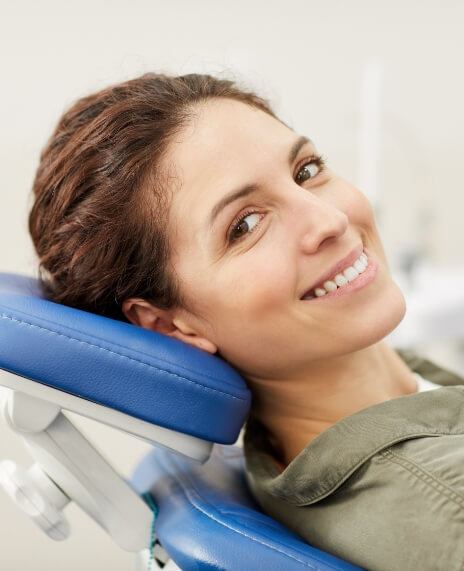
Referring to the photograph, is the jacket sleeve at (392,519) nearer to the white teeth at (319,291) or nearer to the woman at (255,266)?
the woman at (255,266)

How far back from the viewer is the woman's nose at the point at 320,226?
961 mm

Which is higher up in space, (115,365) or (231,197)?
(231,197)

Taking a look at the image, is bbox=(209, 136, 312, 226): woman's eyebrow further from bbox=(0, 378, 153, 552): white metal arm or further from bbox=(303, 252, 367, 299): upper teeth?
bbox=(0, 378, 153, 552): white metal arm

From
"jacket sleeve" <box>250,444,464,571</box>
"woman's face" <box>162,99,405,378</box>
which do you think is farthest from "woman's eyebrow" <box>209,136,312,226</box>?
"jacket sleeve" <box>250,444,464,571</box>

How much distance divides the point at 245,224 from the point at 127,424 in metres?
0.32

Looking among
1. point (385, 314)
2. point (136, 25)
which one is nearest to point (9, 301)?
point (385, 314)

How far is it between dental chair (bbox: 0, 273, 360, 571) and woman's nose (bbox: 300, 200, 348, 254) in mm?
209

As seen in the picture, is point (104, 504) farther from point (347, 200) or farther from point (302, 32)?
point (302, 32)

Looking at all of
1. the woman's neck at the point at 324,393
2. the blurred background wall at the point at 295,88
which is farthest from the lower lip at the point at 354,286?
the blurred background wall at the point at 295,88

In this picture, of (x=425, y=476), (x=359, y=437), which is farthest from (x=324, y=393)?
(x=425, y=476)

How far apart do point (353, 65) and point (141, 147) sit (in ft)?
6.98

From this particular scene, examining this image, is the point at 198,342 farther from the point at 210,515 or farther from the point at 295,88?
the point at 295,88

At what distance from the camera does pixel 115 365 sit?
2.86 feet

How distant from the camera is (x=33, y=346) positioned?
852 millimetres
